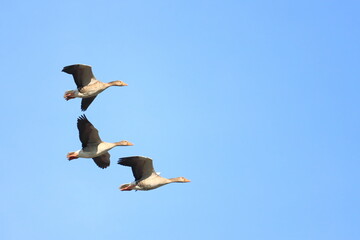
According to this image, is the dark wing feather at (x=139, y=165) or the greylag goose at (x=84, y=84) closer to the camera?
the dark wing feather at (x=139, y=165)

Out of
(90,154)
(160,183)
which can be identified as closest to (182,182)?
(160,183)

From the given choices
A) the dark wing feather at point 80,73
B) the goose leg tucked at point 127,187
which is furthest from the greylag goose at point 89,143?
the dark wing feather at point 80,73

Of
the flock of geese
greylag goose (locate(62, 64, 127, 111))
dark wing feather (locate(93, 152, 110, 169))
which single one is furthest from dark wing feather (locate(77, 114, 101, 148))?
dark wing feather (locate(93, 152, 110, 169))

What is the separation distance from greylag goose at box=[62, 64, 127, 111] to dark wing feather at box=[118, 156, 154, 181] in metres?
4.80

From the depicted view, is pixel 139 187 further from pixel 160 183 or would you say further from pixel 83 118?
pixel 83 118

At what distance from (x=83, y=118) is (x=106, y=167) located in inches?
159

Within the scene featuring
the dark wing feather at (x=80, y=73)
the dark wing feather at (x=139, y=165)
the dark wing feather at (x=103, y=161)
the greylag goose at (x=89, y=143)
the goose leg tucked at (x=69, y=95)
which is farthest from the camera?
the dark wing feather at (x=103, y=161)

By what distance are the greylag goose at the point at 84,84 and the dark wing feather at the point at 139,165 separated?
480cm

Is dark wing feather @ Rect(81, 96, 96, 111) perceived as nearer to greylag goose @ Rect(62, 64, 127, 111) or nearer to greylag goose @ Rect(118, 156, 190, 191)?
greylag goose @ Rect(62, 64, 127, 111)

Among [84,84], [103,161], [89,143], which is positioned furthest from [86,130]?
[103,161]

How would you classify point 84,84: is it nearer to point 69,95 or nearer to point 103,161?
point 69,95

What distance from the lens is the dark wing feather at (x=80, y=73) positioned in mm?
39406

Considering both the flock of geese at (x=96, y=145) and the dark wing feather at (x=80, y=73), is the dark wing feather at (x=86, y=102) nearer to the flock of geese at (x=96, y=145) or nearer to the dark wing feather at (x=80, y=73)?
the flock of geese at (x=96, y=145)

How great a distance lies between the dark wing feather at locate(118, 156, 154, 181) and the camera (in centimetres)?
3659
